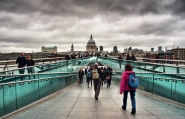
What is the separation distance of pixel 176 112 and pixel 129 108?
1591 millimetres

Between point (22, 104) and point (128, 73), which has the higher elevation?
point (128, 73)

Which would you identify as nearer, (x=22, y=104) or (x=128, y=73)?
(x=128, y=73)

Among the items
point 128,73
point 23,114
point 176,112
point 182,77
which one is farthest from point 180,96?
point 23,114

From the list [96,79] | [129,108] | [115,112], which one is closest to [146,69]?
[96,79]

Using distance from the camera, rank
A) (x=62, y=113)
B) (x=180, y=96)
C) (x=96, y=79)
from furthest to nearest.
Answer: (x=96, y=79) → (x=180, y=96) → (x=62, y=113)

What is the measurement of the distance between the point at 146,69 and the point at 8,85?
8.42 m

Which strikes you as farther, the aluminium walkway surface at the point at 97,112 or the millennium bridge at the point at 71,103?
the millennium bridge at the point at 71,103

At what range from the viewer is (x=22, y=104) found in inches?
305

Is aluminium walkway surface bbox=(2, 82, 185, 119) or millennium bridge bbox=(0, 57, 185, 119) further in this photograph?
millennium bridge bbox=(0, 57, 185, 119)

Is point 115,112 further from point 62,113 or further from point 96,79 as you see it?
point 96,79

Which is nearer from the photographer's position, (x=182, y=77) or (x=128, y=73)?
(x=128, y=73)

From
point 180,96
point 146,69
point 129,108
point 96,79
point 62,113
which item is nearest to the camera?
point 62,113

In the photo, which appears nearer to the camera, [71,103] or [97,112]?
[97,112]

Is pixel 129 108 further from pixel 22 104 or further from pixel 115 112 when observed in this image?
pixel 22 104
